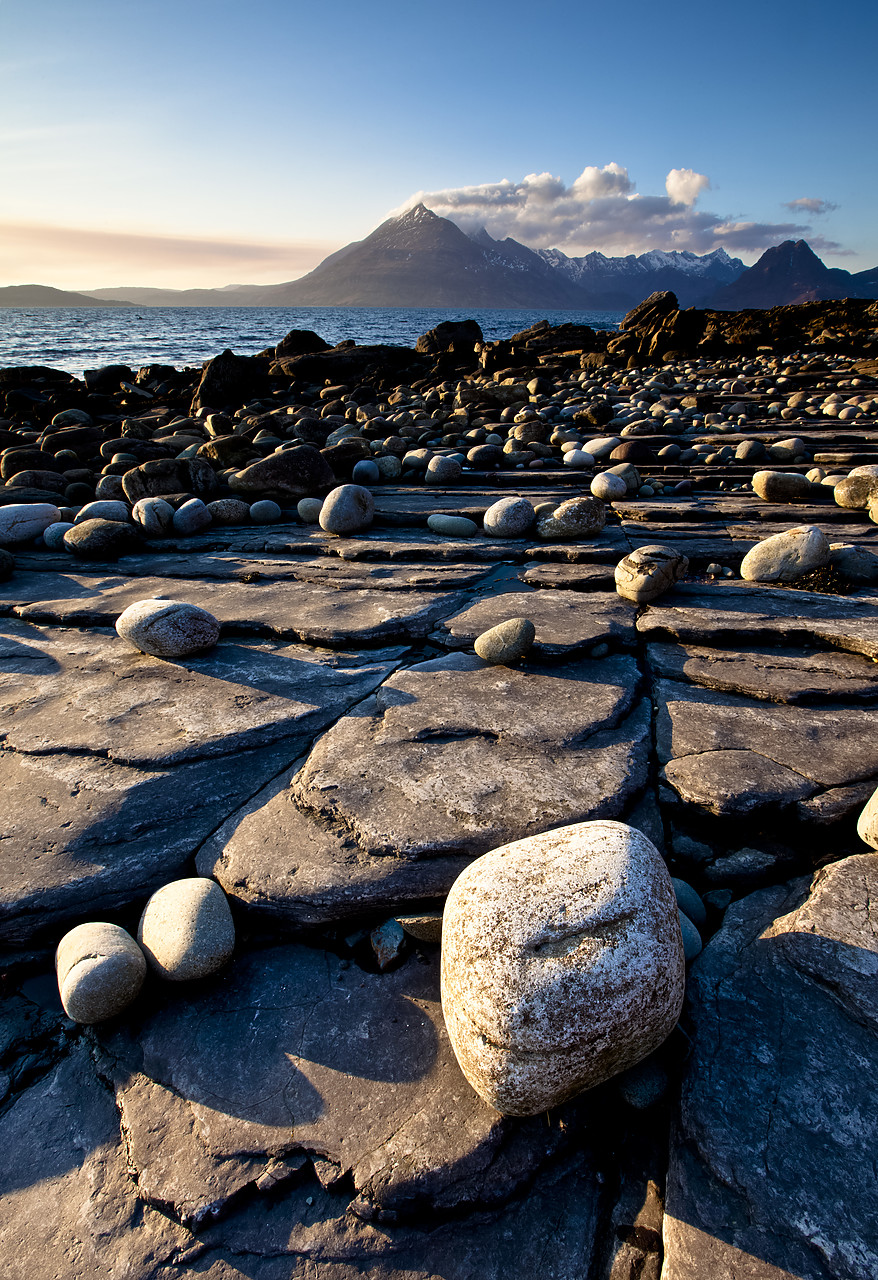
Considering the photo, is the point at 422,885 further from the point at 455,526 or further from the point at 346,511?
the point at 346,511

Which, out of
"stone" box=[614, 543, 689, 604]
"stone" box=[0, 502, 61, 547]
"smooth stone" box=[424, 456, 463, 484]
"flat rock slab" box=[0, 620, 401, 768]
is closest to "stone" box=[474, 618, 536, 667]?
"flat rock slab" box=[0, 620, 401, 768]

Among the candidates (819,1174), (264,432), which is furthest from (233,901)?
(264,432)

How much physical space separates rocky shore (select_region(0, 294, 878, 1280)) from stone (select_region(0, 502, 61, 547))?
0.76 m

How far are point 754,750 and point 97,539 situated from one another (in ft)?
13.8

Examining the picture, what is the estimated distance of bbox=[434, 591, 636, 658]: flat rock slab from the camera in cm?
269

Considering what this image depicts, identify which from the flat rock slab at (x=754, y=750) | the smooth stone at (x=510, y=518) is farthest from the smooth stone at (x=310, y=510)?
the flat rock slab at (x=754, y=750)

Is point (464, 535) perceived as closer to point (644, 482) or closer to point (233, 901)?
point (644, 482)

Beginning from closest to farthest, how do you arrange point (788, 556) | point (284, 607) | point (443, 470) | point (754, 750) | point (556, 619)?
point (754, 750) < point (556, 619) < point (788, 556) < point (284, 607) < point (443, 470)

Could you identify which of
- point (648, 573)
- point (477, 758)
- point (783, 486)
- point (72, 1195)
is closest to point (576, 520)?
point (648, 573)

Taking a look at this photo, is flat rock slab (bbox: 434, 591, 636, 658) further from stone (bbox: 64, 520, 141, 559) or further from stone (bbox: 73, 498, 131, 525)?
stone (bbox: 73, 498, 131, 525)

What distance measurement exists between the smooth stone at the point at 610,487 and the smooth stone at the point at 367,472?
6.94 ft

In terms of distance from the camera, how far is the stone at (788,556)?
10.2 ft

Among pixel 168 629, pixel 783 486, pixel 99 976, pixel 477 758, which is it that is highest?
pixel 783 486

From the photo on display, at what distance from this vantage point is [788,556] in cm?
314
